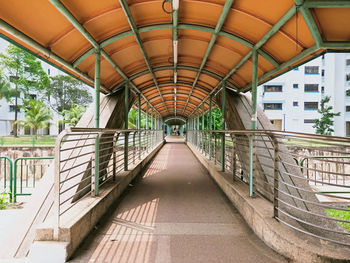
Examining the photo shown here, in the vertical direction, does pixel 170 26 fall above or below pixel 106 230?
above

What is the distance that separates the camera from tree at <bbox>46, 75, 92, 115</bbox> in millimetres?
37500

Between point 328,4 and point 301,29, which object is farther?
point 301,29

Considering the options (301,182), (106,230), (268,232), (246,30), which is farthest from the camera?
(301,182)

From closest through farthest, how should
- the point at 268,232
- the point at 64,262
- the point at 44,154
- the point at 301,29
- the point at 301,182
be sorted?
the point at 64,262, the point at 268,232, the point at 301,29, the point at 301,182, the point at 44,154

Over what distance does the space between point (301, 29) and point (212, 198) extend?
10.4 ft

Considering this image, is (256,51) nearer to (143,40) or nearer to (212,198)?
(143,40)

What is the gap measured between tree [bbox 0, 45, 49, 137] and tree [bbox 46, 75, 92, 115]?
6.32 metres

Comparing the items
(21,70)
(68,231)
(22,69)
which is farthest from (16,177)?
(22,69)

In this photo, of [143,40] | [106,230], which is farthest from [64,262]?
[143,40]

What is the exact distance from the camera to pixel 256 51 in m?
4.76

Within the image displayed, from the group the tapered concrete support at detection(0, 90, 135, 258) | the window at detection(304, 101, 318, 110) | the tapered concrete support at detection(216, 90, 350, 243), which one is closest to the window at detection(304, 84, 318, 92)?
the window at detection(304, 101, 318, 110)

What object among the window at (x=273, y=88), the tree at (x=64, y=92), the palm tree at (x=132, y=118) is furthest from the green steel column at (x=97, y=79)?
the window at (x=273, y=88)

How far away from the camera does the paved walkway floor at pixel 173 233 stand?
2.58 m

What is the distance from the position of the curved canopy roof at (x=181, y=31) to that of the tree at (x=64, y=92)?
3527 centimetres
